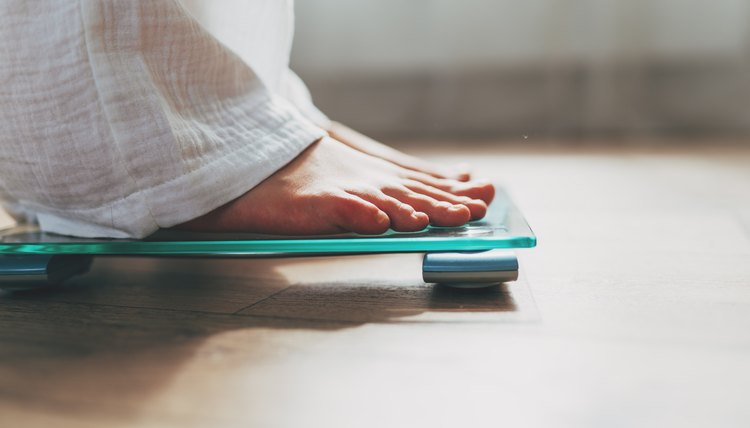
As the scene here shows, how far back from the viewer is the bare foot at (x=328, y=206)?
0.61m

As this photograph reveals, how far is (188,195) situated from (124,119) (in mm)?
84

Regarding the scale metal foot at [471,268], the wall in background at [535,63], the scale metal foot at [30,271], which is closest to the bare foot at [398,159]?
the scale metal foot at [471,268]

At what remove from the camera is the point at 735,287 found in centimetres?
58

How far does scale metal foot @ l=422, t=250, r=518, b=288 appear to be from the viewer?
55cm

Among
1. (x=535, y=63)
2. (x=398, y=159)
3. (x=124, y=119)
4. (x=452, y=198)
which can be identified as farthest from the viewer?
(x=535, y=63)

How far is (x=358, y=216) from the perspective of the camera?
1.96 ft

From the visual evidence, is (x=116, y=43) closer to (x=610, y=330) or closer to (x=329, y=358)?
(x=329, y=358)

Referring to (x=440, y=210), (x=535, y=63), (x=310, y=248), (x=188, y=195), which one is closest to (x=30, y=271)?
(x=188, y=195)

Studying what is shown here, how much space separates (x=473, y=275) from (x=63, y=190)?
0.39 metres

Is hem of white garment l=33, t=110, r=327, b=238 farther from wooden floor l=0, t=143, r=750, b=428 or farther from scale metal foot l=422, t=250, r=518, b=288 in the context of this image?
scale metal foot l=422, t=250, r=518, b=288

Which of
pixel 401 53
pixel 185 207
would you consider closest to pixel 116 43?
pixel 185 207

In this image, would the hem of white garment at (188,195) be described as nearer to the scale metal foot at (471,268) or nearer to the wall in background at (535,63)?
the scale metal foot at (471,268)

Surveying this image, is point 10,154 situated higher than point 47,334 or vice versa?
point 10,154

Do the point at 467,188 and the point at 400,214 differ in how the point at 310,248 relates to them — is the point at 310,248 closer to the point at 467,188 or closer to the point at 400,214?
the point at 400,214
